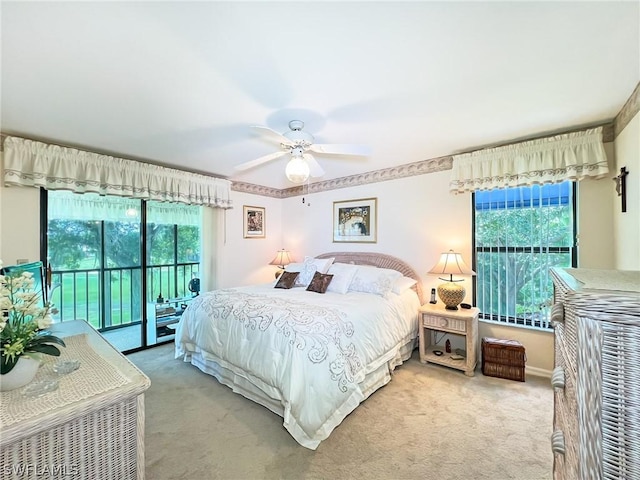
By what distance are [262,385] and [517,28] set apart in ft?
9.56

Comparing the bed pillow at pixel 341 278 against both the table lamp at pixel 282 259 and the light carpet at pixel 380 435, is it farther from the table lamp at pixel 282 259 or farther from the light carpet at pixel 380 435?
the table lamp at pixel 282 259

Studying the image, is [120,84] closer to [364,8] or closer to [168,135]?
[168,135]

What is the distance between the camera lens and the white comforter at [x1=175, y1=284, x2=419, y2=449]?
1.95 metres

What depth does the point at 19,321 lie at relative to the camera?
1.03 m

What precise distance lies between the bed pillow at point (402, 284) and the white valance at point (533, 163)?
124 centimetres

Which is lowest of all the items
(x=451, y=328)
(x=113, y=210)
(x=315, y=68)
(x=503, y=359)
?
(x=503, y=359)

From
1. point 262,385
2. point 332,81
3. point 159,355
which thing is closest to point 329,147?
point 332,81

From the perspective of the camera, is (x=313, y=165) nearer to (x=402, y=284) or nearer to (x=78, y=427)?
(x=402, y=284)

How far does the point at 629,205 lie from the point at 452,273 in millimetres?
1472

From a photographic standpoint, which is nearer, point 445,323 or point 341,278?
point 445,323

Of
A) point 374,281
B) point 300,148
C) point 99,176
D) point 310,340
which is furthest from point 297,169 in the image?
point 99,176

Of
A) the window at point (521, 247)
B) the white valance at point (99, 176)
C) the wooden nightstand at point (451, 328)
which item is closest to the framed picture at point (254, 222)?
the white valance at point (99, 176)

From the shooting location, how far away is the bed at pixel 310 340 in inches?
77.3

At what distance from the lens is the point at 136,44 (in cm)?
151
